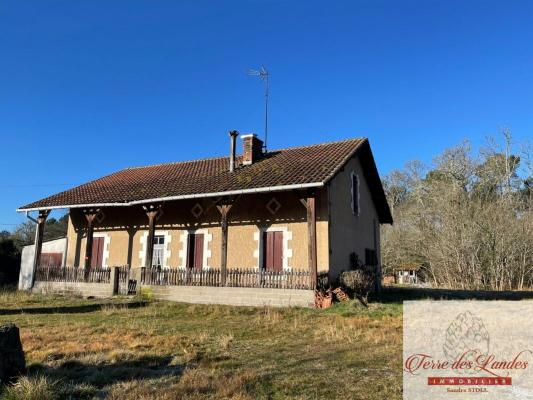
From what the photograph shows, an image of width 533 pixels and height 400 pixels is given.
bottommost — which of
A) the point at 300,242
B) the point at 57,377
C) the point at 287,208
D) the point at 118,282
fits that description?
the point at 57,377

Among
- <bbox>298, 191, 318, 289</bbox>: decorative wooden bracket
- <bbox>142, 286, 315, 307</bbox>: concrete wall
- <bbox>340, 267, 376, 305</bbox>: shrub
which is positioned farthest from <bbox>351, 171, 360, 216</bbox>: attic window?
<bbox>142, 286, 315, 307</bbox>: concrete wall

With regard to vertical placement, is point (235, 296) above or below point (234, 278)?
below

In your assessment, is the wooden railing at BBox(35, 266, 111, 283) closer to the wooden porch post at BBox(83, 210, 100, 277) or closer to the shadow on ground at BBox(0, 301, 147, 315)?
the wooden porch post at BBox(83, 210, 100, 277)

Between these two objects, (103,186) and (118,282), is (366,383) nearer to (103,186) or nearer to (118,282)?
(118,282)

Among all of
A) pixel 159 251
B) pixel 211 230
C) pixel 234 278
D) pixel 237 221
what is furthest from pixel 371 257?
pixel 159 251

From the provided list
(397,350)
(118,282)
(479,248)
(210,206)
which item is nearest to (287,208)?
(210,206)

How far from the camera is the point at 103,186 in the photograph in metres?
Result: 20.3

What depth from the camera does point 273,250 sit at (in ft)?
50.2

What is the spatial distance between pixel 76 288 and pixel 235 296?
278 inches

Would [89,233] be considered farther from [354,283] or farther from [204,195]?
[354,283]

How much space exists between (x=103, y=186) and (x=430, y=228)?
22.3 meters

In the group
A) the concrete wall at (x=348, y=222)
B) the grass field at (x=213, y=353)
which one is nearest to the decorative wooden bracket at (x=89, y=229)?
the grass field at (x=213, y=353)

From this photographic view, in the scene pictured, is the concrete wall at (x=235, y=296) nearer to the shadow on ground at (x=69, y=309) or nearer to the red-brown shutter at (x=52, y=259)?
the shadow on ground at (x=69, y=309)

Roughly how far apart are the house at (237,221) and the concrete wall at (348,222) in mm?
39
